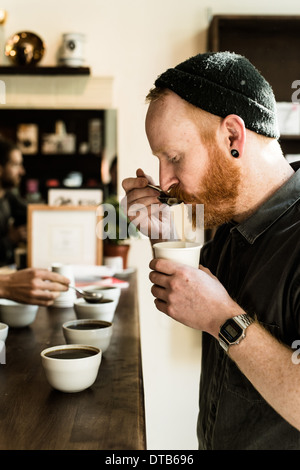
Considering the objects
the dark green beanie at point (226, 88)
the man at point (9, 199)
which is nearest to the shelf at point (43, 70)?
the man at point (9, 199)

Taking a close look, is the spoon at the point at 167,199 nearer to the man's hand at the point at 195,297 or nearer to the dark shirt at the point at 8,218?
the man's hand at the point at 195,297

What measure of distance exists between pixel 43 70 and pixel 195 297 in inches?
88.8

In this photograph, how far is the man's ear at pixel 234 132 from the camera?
123cm

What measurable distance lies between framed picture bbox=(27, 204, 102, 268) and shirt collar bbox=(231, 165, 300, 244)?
145 cm

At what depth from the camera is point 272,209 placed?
121 cm

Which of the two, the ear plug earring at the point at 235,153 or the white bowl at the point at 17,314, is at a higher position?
the ear plug earring at the point at 235,153

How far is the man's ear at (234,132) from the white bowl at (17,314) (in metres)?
0.76

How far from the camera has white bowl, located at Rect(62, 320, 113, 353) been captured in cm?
121

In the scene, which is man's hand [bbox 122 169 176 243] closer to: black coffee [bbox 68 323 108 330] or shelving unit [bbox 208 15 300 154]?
black coffee [bbox 68 323 108 330]

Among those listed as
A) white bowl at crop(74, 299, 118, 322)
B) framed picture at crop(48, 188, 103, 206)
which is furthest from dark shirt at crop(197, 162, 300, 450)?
framed picture at crop(48, 188, 103, 206)

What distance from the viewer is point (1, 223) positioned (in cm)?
391

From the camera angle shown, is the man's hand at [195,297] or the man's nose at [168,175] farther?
the man's nose at [168,175]

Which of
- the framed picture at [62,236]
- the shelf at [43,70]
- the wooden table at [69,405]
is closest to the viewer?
the wooden table at [69,405]
